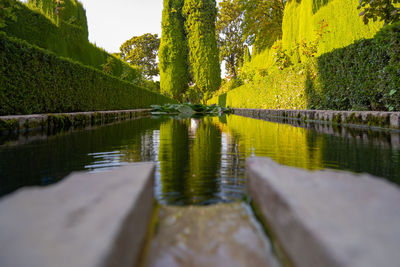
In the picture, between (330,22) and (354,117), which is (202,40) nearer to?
(330,22)

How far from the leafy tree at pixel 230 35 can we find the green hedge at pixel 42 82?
19060 millimetres

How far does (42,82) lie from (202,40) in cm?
2097

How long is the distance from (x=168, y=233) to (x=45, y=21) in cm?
1051

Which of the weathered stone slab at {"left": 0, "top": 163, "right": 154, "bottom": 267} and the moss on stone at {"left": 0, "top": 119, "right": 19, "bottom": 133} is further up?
the moss on stone at {"left": 0, "top": 119, "right": 19, "bottom": 133}

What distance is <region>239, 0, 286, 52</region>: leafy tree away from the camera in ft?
55.1

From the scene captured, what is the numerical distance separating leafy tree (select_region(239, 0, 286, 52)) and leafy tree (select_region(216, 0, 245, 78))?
6555mm

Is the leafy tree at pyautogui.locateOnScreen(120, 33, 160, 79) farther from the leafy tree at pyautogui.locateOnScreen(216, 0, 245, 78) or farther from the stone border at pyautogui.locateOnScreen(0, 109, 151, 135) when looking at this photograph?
the stone border at pyautogui.locateOnScreen(0, 109, 151, 135)

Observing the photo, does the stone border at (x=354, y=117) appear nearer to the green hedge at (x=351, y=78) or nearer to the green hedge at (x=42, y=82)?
the green hedge at (x=351, y=78)

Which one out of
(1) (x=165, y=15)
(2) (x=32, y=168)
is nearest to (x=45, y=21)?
(2) (x=32, y=168)

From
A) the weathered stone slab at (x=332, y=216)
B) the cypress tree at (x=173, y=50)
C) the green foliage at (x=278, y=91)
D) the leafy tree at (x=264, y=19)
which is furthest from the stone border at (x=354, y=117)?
the cypress tree at (x=173, y=50)

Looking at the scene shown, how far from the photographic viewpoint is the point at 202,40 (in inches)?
954

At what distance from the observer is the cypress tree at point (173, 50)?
2512cm

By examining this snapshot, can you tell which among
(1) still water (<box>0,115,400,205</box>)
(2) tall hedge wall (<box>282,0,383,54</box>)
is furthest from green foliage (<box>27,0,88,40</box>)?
(2) tall hedge wall (<box>282,0,383,54</box>)

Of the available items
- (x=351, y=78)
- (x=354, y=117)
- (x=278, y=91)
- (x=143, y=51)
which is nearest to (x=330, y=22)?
(x=278, y=91)
